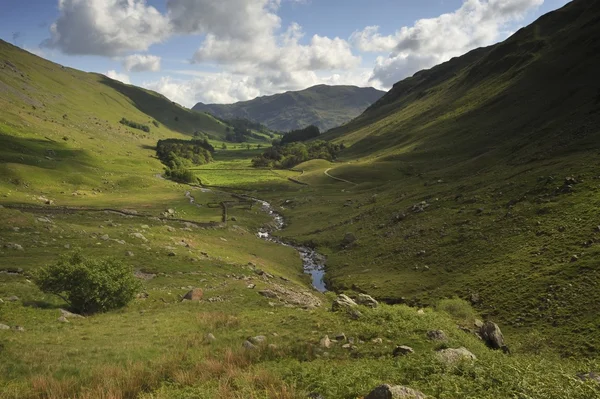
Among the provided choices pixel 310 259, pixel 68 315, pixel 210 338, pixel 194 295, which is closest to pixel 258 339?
pixel 210 338

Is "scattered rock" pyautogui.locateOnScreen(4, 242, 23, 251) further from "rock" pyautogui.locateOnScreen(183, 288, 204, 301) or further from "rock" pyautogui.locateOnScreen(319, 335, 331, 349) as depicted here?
"rock" pyautogui.locateOnScreen(319, 335, 331, 349)

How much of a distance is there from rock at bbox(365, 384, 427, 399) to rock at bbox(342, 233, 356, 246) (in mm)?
58360

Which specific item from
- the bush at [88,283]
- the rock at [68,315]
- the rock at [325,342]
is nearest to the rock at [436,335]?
the rock at [325,342]

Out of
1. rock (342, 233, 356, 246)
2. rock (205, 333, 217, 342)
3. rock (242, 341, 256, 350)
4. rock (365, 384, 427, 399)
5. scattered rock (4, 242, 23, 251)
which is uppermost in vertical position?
rock (365, 384, 427, 399)

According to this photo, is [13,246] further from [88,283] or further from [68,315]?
[68,315]

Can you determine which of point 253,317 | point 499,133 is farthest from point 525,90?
point 253,317

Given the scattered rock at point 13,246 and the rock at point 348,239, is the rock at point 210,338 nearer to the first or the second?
the scattered rock at point 13,246

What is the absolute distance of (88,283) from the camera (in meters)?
29.6

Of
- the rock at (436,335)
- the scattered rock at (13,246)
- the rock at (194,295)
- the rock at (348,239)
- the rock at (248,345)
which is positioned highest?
the rock at (436,335)

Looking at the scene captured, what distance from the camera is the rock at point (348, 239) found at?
71125 mm

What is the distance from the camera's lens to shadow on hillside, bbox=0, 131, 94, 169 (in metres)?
111

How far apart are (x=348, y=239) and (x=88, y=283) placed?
50.4 metres

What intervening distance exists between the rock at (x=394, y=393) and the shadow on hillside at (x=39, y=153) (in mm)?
122325

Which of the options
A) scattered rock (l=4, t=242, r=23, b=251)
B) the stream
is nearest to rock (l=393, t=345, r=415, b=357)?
the stream
